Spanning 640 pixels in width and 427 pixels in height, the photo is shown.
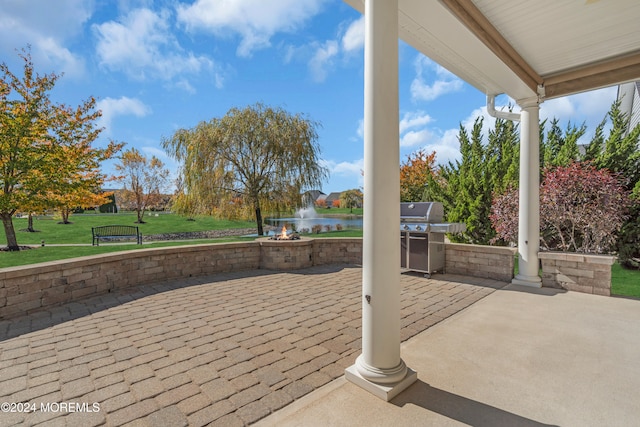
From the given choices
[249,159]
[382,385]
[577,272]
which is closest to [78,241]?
[249,159]

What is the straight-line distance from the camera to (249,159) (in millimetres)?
11422

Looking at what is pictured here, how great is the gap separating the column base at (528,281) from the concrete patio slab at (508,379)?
4.26 ft

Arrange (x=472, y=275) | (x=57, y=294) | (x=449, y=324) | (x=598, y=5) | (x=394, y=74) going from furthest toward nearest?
(x=472, y=275), (x=57, y=294), (x=449, y=324), (x=598, y=5), (x=394, y=74)

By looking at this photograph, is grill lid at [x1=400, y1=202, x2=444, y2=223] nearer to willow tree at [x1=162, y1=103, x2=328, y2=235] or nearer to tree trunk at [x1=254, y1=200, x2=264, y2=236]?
willow tree at [x1=162, y1=103, x2=328, y2=235]

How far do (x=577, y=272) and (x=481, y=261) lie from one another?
56.1 inches

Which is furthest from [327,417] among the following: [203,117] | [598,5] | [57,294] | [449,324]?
[203,117]

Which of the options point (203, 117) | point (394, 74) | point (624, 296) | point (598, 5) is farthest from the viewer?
point (203, 117)

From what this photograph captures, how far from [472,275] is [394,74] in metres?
5.02

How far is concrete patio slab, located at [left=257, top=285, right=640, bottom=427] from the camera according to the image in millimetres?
1859

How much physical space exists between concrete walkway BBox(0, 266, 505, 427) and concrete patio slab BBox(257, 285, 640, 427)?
19 centimetres

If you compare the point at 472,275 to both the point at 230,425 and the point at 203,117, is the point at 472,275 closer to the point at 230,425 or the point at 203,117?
the point at 230,425

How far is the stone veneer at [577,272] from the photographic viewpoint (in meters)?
4.48

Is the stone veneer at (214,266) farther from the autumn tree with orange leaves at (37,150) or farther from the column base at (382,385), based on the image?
the column base at (382,385)

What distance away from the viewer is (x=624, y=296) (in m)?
4.47
